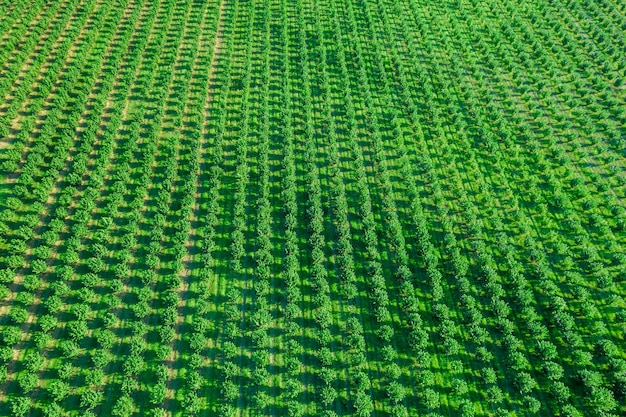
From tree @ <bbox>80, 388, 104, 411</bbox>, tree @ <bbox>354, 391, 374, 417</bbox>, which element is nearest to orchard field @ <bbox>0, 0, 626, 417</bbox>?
tree @ <bbox>354, 391, 374, 417</bbox>

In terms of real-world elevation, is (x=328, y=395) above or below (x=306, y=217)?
below

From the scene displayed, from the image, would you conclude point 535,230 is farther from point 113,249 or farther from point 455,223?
point 113,249

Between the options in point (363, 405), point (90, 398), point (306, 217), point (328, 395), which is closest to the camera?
point (90, 398)

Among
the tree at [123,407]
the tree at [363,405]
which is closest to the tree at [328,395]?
the tree at [363,405]

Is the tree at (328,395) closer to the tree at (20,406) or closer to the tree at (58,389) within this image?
the tree at (58,389)

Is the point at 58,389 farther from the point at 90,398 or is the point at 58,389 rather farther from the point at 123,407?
the point at 123,407

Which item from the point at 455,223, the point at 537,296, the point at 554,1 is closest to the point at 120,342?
the point at 455,223

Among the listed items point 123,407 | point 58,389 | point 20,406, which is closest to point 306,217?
point 123,407

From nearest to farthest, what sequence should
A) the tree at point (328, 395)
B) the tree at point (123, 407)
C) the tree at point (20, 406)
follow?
1. the tree at point (20, 406)
2. the tree at point (123, 407)
3. the tree at point (328, 395)

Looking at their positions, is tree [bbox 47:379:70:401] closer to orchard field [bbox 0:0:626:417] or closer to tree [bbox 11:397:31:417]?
orchard field [bbox 0:0:626:417]
